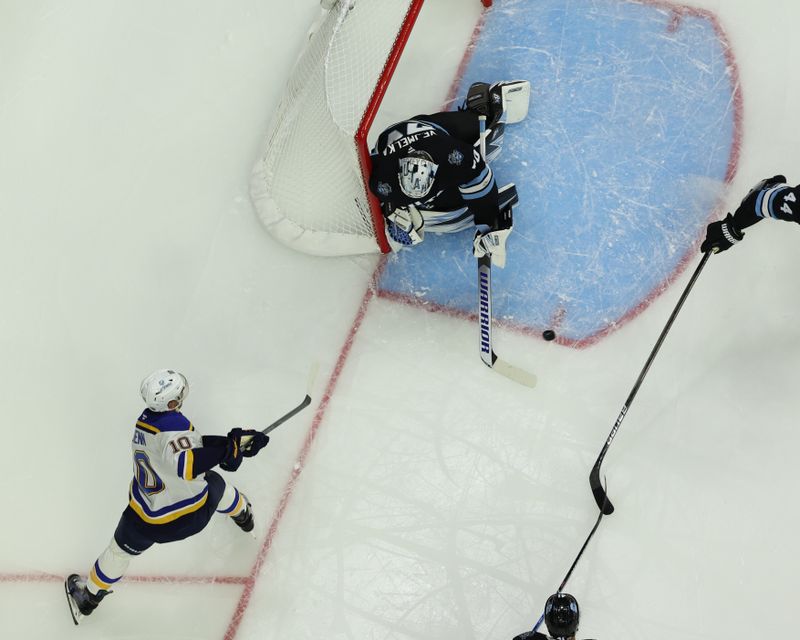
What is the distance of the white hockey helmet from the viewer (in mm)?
2795

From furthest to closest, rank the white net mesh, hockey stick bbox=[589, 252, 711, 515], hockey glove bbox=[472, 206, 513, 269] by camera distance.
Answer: hockey glove bbox=[472, 206, 513, 269]
hockey stick bbox=[589, 252, 711, 515]
the white net mesh

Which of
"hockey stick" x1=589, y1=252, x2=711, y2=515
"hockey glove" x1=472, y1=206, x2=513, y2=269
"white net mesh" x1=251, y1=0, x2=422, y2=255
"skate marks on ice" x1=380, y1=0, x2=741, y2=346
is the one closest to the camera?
"white net mesh" x1=251, y1=0, x2=422, y2=255

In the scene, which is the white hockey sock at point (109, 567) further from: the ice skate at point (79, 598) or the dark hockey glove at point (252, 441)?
the dark hockey glove at point (252, 441)

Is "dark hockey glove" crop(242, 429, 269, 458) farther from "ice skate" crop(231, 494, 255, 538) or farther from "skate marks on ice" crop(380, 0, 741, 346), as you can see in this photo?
"skate marks on ice" crop(380, 0, 741, 346)

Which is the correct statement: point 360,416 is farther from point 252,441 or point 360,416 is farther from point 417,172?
point 417,172

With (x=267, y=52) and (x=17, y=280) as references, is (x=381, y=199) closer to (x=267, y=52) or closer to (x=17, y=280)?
(x=267, y=52)

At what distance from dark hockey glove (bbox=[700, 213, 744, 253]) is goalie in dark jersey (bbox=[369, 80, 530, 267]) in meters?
0.68

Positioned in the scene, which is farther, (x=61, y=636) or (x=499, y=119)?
(x=499, y=119)

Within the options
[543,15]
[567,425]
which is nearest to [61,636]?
[567,425]

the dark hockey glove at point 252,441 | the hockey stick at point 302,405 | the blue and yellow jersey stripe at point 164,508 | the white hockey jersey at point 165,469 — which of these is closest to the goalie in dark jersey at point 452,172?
the hockey stick at point 302,405

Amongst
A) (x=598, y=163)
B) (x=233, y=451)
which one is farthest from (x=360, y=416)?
(x=598, y=163)

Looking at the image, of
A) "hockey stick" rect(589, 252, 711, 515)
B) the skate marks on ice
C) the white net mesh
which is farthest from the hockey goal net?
"hockey stick" rect(589, 252, 711, 515)

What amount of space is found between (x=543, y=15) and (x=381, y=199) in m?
1.23

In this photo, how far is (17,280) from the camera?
12.1 ft
